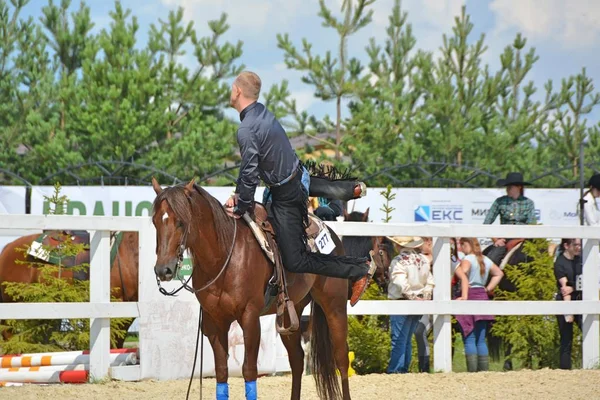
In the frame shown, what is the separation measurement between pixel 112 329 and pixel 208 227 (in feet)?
11.8

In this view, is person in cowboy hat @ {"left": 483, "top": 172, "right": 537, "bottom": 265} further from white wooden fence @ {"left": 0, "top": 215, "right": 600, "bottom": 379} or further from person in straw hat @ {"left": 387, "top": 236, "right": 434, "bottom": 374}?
person in straw hat @ {"left": 387, "top": 236, "right": 434, "bottom": 374}

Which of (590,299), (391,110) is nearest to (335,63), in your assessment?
(391,110)

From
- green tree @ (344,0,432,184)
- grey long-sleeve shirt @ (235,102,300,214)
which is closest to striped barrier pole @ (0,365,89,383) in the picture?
grey long-sleeve shirt @ (235,102,300,214)

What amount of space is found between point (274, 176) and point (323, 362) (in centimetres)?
183

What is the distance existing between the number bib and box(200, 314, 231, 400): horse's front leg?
1.14 metres

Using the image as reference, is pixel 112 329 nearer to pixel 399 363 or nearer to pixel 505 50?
pixel 399 363

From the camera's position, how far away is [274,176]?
6.75 metres

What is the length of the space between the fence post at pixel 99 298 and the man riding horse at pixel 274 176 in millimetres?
2562

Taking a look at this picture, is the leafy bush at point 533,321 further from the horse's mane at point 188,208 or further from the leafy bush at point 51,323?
the horse's mane at point 188,208

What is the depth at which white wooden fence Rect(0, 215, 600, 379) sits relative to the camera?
8.77 metres

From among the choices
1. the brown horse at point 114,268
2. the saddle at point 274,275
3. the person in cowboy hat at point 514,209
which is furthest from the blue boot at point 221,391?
the person in cowboy hat at point 514,209

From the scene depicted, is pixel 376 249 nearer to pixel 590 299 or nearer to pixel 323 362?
pixel 590 299

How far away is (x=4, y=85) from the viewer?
2412 cm

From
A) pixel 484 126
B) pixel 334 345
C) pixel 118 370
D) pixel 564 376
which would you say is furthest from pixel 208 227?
pixel 484 126
